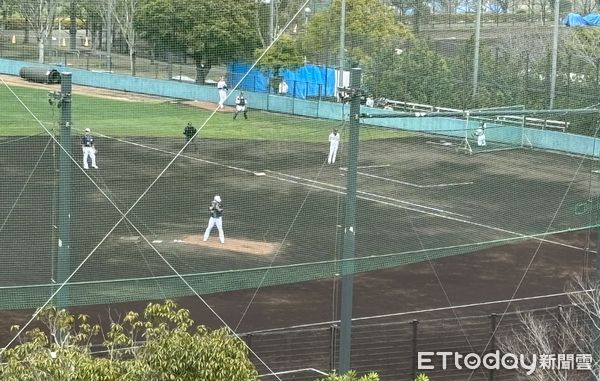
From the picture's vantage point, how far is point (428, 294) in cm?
1756

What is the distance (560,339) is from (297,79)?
5802mm

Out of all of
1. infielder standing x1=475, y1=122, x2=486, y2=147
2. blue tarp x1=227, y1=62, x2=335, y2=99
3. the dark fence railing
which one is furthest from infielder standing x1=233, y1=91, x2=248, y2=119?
the dark fence railing

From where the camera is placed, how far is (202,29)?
→ 17188mm

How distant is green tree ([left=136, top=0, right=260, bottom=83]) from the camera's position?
17.1 meters

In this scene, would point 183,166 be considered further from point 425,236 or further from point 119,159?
point 425,236

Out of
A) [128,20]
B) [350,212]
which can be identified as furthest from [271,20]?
[350,212]

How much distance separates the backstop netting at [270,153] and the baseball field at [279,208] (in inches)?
1.6

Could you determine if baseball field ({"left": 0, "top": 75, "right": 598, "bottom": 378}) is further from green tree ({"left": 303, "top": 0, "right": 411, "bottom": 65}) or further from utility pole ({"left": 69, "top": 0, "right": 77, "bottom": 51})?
green tree ({"left": 303, "top": 0, "right": 411, "bottom": 65})

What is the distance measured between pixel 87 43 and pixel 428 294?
6.30 metres

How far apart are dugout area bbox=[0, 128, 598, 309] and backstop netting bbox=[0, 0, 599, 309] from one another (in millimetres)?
38

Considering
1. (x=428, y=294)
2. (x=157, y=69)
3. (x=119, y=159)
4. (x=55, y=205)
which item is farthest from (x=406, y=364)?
(x=119, y=159)

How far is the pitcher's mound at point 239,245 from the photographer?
1836 cm

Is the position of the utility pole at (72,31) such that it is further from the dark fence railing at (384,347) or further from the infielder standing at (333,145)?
the dark fence railing at (384,347)

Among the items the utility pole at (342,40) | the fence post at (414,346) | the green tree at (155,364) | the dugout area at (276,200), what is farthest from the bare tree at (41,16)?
the green tree at (155,364)
